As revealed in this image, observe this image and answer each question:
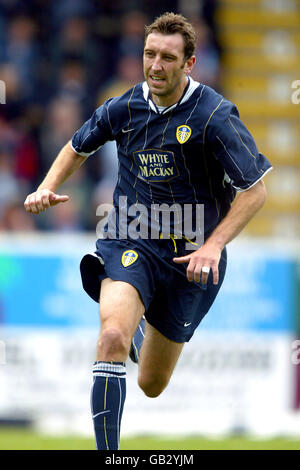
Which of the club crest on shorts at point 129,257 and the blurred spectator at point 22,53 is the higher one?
the blurred spectator at point 22,53

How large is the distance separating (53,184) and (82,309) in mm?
4352

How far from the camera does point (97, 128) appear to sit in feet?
19.2

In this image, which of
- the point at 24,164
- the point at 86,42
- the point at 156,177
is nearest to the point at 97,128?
the point at 156,177

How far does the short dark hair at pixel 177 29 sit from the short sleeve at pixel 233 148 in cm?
40

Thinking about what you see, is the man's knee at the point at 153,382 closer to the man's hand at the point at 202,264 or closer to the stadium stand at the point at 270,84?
the man's hand at the point at 202,264

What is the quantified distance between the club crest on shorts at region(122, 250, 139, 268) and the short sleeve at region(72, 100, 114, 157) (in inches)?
29.5

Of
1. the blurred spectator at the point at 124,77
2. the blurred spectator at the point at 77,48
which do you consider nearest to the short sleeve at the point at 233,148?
the blurred spectator at the point at 124,77

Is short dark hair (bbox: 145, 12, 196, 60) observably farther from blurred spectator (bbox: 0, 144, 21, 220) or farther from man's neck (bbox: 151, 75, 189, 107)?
blurred spectator (bbox: 0, 144, 21, 220)

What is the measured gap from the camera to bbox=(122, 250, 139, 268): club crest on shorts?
5559mm

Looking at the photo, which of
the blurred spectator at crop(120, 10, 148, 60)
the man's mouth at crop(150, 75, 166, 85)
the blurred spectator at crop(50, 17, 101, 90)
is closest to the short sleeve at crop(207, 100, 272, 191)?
the man's mouth at crop(150, 75, 166, 85)

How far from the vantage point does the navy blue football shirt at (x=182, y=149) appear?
17.9ft

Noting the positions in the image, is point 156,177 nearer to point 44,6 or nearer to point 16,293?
point 16,293
